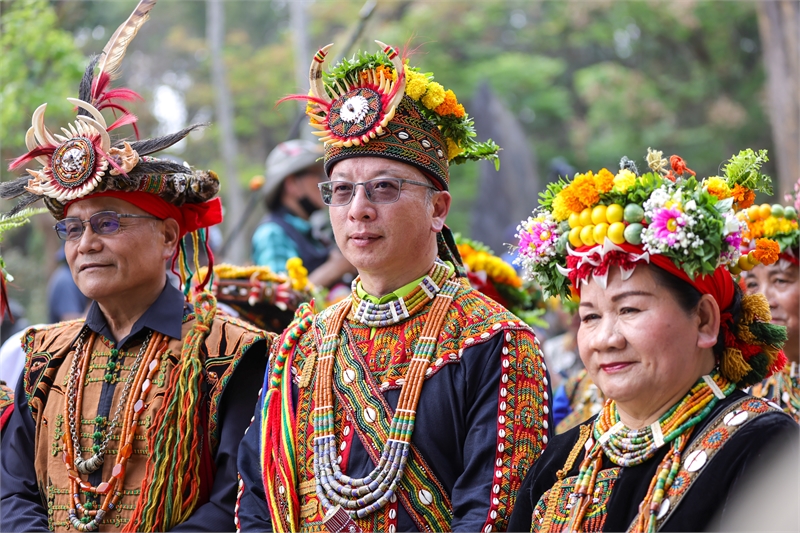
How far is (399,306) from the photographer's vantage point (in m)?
3.31

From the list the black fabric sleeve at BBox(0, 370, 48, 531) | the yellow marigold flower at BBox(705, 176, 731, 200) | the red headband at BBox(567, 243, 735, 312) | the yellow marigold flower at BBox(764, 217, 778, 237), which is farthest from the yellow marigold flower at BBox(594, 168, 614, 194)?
the black fabric sleeve at BBox(0, 370, 48, 531)

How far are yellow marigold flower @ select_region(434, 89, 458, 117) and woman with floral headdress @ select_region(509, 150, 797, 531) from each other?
0.74 metres

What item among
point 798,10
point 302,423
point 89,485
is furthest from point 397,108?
point 798,10

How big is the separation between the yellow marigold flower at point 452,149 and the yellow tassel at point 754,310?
4.11 ft

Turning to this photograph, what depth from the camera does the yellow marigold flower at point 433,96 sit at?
341 cm

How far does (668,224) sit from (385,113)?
1.17 metres

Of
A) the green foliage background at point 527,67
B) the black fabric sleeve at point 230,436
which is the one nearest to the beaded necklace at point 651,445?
the black fabric sleeve at point 230,436

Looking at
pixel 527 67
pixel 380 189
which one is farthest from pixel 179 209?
pixel 527 67

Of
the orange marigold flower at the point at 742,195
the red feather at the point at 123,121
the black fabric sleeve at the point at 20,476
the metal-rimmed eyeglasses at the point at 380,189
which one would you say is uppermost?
the red feather at the point at 123,121

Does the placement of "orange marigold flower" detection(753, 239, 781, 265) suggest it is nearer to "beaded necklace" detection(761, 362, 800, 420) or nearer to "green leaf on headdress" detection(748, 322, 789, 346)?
"green leaf on headdress" detection(748, 322, 789, 346)

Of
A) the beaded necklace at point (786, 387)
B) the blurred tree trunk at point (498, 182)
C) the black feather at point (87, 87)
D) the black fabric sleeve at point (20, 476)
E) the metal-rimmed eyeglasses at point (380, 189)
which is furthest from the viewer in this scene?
the blurred tree trunk at point (498, 182)

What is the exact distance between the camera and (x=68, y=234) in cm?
374

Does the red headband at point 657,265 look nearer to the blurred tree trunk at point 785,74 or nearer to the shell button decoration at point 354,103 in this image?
the shell button decoration at point 354,103

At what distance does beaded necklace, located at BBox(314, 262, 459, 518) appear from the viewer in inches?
120
